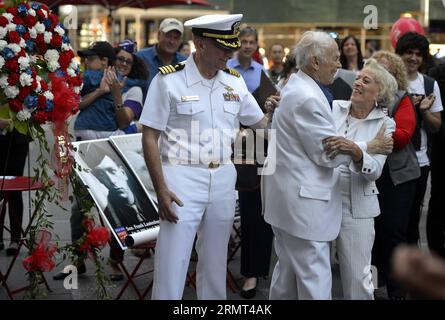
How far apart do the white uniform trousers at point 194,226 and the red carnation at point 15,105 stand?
93cm

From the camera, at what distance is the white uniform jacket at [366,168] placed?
14.6ft

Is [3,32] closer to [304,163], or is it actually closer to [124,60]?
[304,163]

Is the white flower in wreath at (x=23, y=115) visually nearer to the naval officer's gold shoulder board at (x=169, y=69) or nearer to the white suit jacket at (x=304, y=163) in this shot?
the naval officer's gold shoulder board at (x=169, y=69)

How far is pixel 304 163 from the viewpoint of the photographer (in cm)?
420

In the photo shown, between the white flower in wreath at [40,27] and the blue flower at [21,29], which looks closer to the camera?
the blue flower at [21,29]

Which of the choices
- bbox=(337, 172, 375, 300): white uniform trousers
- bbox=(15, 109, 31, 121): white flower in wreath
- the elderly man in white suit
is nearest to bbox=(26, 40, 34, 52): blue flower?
bbox=(15, 109, 31, 121): white flower in wreath

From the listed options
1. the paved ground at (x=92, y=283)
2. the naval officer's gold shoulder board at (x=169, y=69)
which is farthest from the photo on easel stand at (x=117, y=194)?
the naval officer's gold shoulder board at (x=169, y=69)

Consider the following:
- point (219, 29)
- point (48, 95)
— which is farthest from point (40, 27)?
point (219, 29)

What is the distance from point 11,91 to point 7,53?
0.21 m

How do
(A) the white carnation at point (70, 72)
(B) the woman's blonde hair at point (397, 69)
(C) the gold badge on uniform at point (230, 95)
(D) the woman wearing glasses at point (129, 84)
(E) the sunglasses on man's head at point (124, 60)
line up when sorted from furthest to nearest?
(E) the sunglasses on man's head at point (124, 60), (D) the woman wearing glasses at point (129, 84), (B) the woman's blonde hair at point (397, 69), (A) the white carnation at point (70, 72), (C) the gold badge on uniform at point (230, 95)

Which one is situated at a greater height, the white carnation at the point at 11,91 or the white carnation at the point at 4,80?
the white carnation at the point at 4,80

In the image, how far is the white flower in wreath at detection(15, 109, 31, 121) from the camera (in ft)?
14.8

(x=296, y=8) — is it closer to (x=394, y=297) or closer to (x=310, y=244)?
(x=394, y=297)
